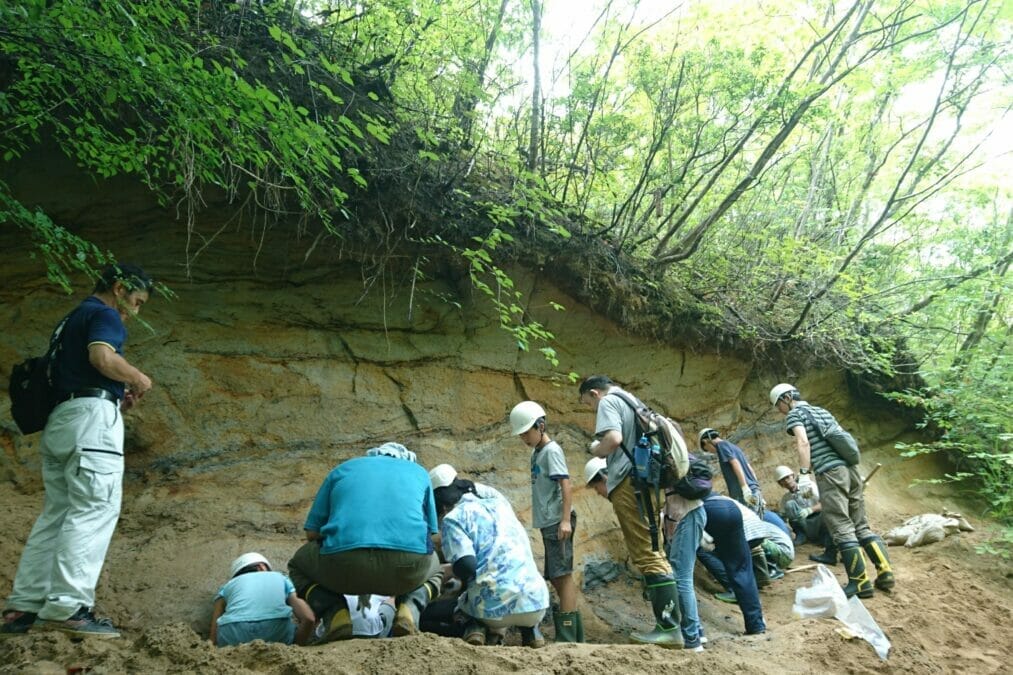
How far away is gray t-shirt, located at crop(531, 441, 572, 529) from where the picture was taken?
5004 mm

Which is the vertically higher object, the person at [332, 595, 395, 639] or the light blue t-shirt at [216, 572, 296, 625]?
the light blue t-shirt at [216, 572, 296, 625]

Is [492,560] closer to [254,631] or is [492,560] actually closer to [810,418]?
[254,631]

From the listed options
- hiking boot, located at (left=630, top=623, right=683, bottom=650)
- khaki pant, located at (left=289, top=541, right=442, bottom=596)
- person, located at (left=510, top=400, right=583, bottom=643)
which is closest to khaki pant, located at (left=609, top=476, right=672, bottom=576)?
hiking boot, located at (left=630, top=623, right=683, bottom=650)

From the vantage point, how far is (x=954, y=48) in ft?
25.3

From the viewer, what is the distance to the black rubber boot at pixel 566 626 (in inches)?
183

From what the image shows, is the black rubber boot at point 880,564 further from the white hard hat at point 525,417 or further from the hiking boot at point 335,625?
the hiking boot at point 335,625

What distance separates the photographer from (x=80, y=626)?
3.10 m

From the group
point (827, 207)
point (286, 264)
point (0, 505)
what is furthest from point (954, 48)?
point (0, 505)

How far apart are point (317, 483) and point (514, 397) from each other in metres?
2.40

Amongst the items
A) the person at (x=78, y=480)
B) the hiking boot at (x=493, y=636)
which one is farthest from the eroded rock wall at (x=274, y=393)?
the hiking boot at (x=493, y=636)

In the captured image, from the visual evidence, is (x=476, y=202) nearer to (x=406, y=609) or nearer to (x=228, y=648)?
(x=406, y=609)


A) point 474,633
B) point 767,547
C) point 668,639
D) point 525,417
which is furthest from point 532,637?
point 767,547

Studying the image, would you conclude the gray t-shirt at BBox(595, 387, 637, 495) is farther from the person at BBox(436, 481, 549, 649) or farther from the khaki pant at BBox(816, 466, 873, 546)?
the khaki pant at BBox(816, 466, 873, 546)

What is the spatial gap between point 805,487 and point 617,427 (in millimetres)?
3876
